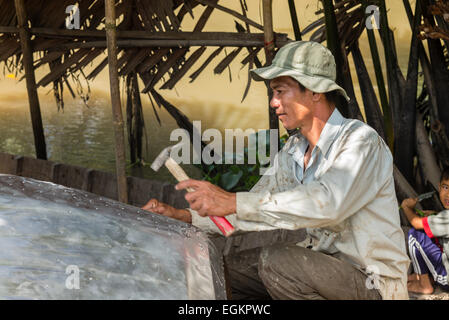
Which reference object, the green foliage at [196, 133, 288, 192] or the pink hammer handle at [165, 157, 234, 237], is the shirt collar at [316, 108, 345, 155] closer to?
the pink hammer handle at [165, 157, 234, 237]

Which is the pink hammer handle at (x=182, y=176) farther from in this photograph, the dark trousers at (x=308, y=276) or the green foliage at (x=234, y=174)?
the green foliage at (x=234, y=174)

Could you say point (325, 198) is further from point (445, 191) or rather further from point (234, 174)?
point (234, 174)

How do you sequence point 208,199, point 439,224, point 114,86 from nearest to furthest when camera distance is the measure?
point 208,199
point 439,224
point 114,86

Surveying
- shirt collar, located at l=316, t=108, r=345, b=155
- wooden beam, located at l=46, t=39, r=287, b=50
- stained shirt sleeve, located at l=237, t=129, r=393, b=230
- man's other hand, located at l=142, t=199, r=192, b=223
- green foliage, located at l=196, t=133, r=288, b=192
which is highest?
wooden beam, located at l=46, t=39, r=287, b=50

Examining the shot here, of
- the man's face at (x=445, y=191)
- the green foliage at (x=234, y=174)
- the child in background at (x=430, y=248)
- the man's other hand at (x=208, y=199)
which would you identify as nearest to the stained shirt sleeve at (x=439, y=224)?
the child in background at (x=430, y=248)

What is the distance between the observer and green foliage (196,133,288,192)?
4822mm

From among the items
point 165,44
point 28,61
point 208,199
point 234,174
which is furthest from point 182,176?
point 234,174

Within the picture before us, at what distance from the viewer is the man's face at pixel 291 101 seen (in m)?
2.13

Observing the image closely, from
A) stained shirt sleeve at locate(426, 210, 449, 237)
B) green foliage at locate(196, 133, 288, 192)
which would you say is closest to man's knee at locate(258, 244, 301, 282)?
stained shirt sleeve at locate(426, 210, 449, 237)

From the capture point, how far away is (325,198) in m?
1.85

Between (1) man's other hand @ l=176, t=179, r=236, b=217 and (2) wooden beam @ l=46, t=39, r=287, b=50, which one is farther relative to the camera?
(2) wooden beam @ l=46, t=39, r=287, b=50

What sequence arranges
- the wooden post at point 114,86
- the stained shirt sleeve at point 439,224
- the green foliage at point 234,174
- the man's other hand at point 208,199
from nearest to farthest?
the man's other hand at point 208,199 < the stained shirt sleeve at point 439,224 < the wooden post at point 114,86 < the green foliage at point 234,174

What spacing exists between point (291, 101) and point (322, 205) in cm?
43

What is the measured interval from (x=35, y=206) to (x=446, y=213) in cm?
191
